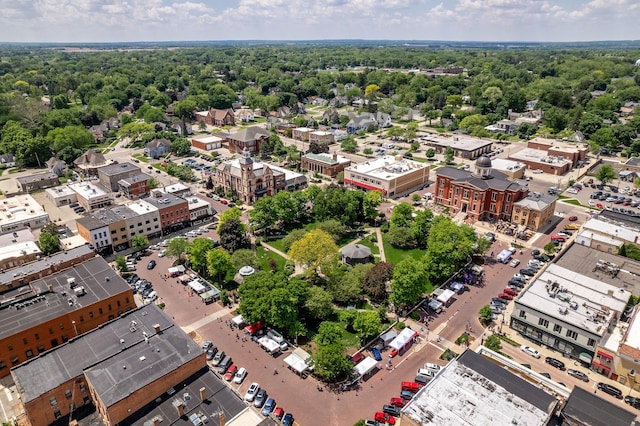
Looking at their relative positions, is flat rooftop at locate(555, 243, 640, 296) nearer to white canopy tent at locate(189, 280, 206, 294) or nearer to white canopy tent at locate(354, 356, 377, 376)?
white canopy tent at locate(354, 356, 377, 376)

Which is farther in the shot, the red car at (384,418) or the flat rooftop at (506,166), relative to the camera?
the flat rooftop at (506,166)

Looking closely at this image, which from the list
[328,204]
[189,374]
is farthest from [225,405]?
[328,204]

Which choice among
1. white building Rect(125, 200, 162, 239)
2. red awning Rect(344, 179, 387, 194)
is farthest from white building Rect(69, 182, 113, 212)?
red awning Rect(344, 179, 387, 194)

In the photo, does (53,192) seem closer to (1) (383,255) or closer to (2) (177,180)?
(2) (177,180)

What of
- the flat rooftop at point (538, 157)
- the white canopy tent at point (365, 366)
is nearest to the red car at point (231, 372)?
the white canopy tent at point (365, 366)

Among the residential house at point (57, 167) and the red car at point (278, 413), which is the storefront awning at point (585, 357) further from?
the residential house at point (57, 167)
